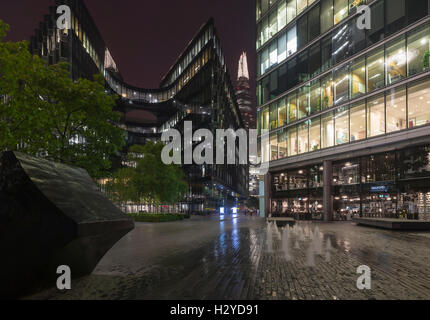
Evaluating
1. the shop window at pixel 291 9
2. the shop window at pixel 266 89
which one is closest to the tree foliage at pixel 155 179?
the shop window at pixel 266 89

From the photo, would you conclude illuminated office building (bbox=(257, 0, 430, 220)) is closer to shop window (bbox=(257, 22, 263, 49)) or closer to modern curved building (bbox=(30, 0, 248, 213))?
shop window (bbox=(257, 22, 263, 49))

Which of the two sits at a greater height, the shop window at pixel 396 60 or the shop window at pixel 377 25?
the shop window at pixel 377 25

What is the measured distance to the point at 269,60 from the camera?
38.8 meters

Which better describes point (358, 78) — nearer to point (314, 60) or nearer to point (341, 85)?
point (341, 85)

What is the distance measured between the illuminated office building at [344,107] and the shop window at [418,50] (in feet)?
0.25

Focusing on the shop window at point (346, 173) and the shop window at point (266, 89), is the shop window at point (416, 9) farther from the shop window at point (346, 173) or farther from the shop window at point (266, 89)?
the shop window at point (266, 89)

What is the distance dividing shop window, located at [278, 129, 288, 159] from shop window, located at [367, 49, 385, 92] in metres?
11.4

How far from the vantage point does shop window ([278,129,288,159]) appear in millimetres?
35447

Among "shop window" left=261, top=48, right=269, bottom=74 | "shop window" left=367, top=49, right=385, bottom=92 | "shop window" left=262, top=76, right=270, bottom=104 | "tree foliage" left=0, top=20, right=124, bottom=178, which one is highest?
"shop window" left=261, top=48, right=269, bottom=74

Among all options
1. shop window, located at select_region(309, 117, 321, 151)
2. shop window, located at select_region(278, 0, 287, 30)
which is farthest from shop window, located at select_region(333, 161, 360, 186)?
shop window, located at select_region(278, 0, 287, 30)

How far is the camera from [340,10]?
29469 mm

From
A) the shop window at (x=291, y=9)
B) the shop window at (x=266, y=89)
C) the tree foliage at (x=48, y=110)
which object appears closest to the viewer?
the tree foliage at (x=48, y=110)

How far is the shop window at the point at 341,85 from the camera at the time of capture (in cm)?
2858
